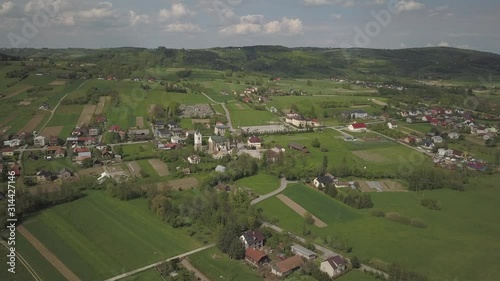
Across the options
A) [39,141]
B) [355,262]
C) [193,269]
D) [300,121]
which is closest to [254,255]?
[193,269]

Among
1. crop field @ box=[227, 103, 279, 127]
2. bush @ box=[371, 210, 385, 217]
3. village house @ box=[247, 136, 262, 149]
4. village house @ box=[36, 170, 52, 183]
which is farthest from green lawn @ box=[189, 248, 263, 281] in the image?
crop field @ box=[227, 103, 279, 127]


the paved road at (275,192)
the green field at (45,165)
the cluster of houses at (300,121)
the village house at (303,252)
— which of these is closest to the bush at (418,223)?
the village house at (303,252)

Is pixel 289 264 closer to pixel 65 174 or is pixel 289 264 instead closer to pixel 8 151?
pixel 65 174

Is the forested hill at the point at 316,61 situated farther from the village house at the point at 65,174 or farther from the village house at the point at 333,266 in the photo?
the village house at the point at 333,266

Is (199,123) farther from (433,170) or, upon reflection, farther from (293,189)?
(433,170)

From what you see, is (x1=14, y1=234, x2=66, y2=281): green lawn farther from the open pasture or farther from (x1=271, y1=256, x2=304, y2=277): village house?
the open pasture
